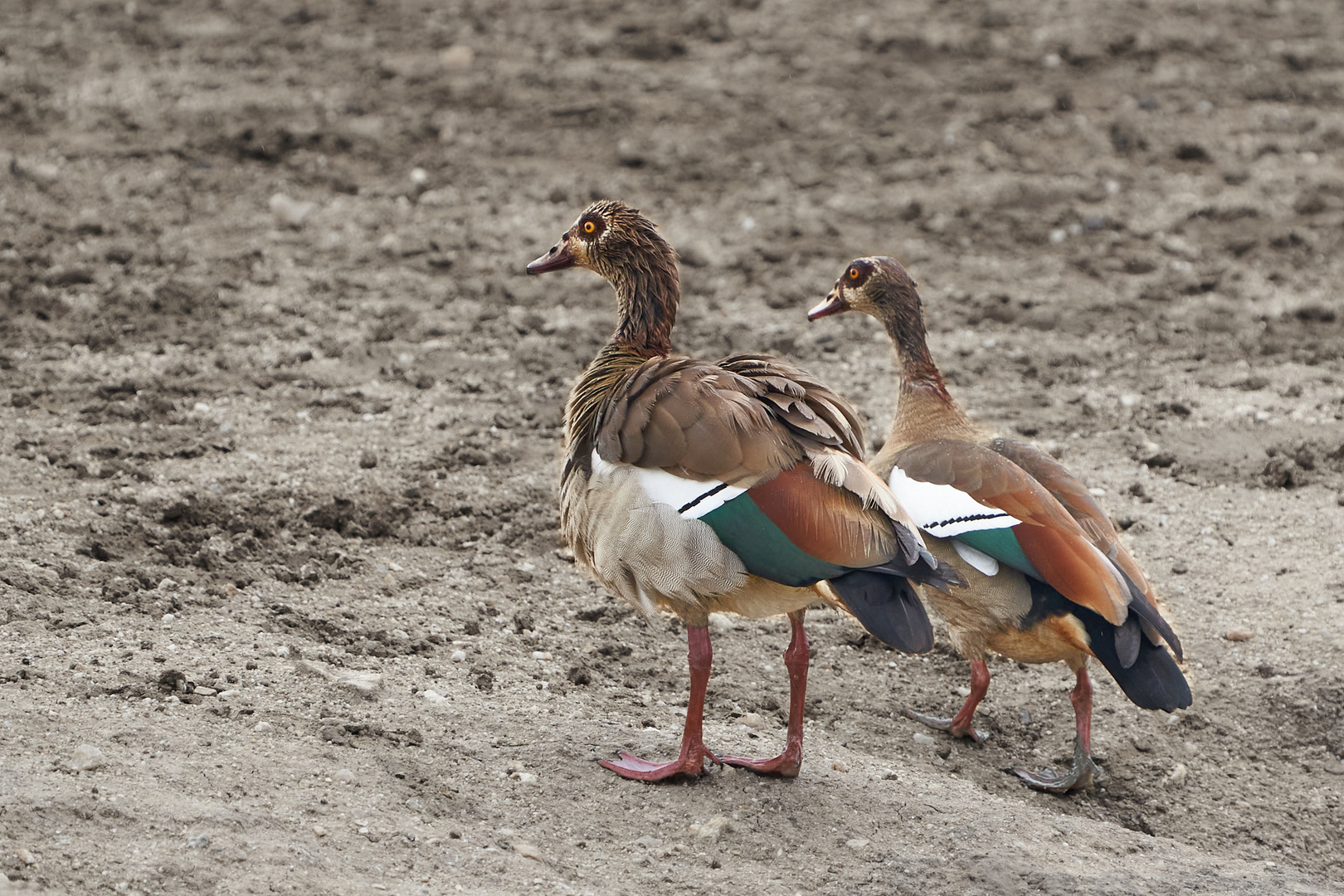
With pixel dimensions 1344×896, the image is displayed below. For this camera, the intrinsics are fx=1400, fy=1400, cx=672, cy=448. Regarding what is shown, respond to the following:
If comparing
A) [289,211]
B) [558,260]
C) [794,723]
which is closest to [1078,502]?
[794,723]

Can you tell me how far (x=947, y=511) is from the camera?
423 cm

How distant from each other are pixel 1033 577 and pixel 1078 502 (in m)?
0.47

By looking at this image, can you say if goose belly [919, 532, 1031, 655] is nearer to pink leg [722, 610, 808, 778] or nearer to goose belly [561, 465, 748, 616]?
pink leg [722, 610, 808, 778]

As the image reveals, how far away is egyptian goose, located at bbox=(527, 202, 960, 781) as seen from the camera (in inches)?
141

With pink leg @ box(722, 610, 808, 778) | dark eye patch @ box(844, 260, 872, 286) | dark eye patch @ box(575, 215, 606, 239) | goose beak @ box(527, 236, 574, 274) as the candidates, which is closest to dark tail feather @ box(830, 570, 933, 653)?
pink leg @ box(722, 610, 808, 778)

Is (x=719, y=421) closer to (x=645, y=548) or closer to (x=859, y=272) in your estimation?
(x=645, y=548)

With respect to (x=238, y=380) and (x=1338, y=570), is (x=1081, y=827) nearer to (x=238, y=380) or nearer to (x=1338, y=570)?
(x=1338, y=570)

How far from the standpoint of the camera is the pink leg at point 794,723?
158 inches

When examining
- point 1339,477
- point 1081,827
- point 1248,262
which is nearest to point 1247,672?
point 1081,827

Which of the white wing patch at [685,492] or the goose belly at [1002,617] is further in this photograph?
the goose belly at [1002,617]

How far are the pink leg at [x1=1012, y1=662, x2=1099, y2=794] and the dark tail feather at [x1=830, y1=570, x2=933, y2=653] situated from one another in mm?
1013

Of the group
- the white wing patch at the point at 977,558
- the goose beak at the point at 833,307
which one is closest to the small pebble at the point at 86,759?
the white wing patch at the point at 977,558

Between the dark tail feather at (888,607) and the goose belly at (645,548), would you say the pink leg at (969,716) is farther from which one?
the goose belly at (645,548)

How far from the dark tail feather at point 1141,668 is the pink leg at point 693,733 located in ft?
3.55
